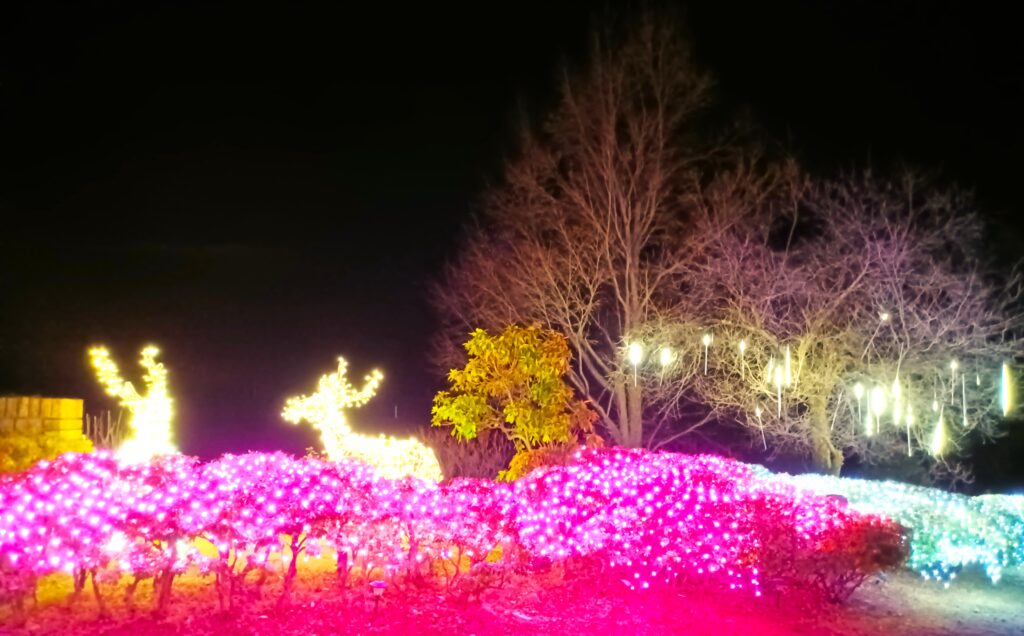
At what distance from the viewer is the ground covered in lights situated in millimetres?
5609

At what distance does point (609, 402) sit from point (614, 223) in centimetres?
332

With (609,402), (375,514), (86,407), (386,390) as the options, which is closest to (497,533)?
(375,514)

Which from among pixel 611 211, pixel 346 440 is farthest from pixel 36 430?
pixel 611 211

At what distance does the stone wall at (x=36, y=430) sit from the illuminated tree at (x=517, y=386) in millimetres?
4236

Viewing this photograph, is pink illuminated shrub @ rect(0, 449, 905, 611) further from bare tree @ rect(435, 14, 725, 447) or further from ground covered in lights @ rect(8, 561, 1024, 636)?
bare tree @ rect(435, 14, 725, 447)

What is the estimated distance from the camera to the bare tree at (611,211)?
566 inches

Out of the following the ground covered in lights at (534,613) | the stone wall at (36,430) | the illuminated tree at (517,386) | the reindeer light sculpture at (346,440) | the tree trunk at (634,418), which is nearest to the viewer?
the ground covered in lights at (534,613)

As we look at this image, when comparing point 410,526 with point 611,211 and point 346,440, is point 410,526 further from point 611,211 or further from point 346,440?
point 611,211

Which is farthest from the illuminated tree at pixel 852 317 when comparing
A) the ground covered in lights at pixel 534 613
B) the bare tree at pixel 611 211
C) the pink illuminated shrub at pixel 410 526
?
the pink illuminated shrub at pixel 410 526

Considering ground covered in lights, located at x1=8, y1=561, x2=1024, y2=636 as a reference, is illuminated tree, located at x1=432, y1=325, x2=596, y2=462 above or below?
above

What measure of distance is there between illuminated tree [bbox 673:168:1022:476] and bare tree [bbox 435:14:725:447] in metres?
0.70

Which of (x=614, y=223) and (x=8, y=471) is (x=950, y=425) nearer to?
(x=614, y=223)

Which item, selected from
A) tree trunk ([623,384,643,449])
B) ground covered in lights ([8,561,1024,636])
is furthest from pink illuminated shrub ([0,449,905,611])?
tree trunk ([623,384,643,449])

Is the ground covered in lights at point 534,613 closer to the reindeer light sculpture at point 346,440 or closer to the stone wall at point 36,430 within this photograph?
the stone wall at point 36,430
